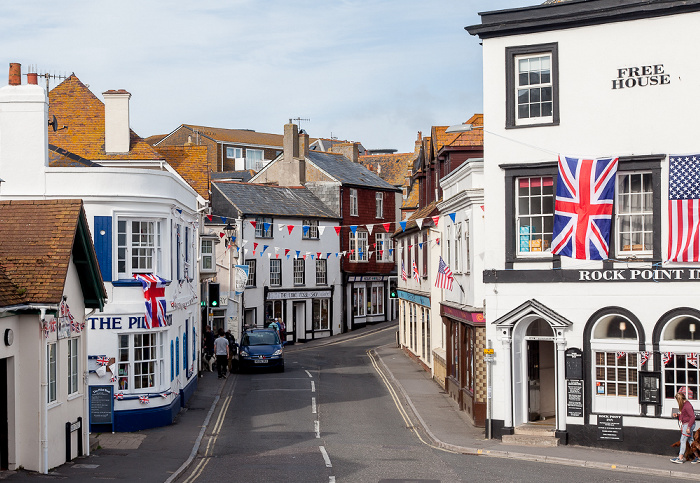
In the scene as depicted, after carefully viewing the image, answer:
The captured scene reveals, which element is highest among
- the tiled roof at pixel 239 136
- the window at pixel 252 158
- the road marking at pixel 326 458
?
the tiled roof at pixel 239 136

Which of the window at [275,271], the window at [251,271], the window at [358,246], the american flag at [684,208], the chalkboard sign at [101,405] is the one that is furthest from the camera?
the window at [358,246]

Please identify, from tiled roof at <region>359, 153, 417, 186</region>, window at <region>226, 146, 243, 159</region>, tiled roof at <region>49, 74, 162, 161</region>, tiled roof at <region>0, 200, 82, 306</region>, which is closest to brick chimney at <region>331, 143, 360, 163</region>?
tiled roof at <region>359, 153, 417, 186</region>

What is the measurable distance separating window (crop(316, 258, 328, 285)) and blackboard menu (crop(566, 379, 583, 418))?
36.5 metres

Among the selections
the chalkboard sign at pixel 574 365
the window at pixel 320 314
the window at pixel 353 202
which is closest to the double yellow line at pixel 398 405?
the chalkboard sign at pixel 574 365

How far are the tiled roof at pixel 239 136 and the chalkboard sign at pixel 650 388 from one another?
7065 centimetres

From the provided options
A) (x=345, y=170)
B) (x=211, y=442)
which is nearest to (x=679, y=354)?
(x=211, y=442)

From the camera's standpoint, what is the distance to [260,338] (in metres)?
40.2

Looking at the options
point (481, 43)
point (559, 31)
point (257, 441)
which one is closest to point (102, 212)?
point (257, 441)

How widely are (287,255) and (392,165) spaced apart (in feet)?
123

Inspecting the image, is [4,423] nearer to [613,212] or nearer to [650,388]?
[650,388]

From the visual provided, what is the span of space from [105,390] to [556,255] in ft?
42.4

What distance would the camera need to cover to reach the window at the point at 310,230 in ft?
187

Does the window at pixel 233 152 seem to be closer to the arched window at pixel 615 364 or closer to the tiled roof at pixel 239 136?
the tiled roof at pixel 239 136

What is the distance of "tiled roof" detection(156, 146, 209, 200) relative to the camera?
42.9 m
